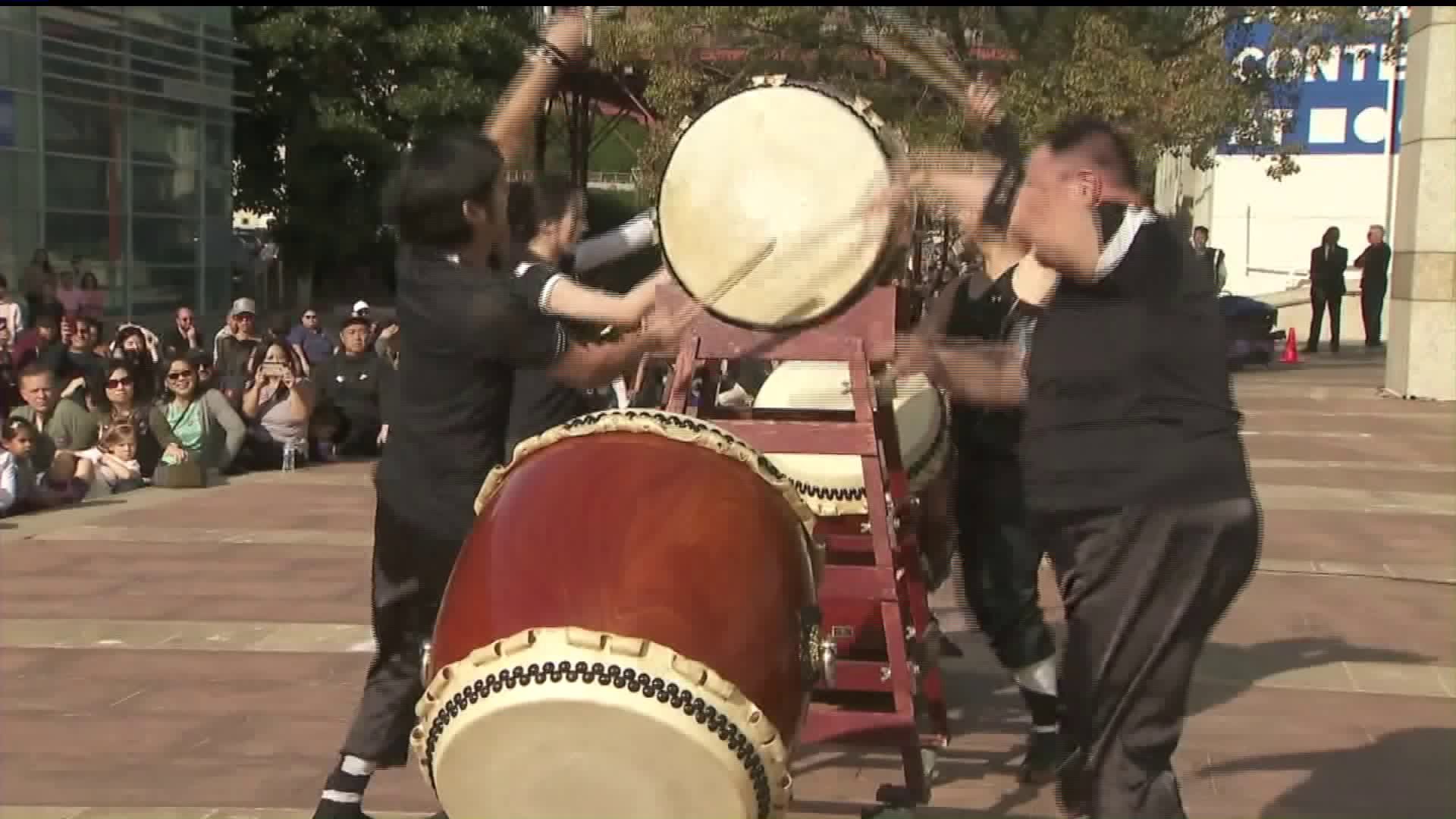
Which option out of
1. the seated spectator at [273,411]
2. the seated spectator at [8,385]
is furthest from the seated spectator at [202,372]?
the seated spectator at [8,385]

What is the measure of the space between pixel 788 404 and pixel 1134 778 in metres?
2.34

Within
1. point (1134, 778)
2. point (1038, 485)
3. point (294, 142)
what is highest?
point (294, 142)

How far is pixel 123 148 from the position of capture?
22.0 meters

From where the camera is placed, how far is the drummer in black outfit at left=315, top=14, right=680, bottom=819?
3.79 metres

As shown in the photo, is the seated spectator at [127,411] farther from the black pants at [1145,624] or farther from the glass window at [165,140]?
the glass window at [165,140]

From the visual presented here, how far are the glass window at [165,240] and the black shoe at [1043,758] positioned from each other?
64.2 feet

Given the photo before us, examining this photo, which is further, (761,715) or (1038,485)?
(1038,485)

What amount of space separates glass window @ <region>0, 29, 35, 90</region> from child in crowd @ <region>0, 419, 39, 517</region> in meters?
10.4

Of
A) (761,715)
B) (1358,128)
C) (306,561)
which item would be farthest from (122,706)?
(1358,128)

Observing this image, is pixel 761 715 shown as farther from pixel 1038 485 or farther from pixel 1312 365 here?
pixel 1312 365

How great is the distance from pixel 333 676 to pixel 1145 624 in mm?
3466

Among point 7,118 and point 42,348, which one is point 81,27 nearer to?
point 7,118

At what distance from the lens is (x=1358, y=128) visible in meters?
29.3

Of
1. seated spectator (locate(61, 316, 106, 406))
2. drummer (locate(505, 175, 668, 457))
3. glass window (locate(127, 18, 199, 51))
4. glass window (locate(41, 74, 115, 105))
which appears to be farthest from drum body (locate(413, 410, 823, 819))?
glass window (locate(127, 18, 199, 51))
